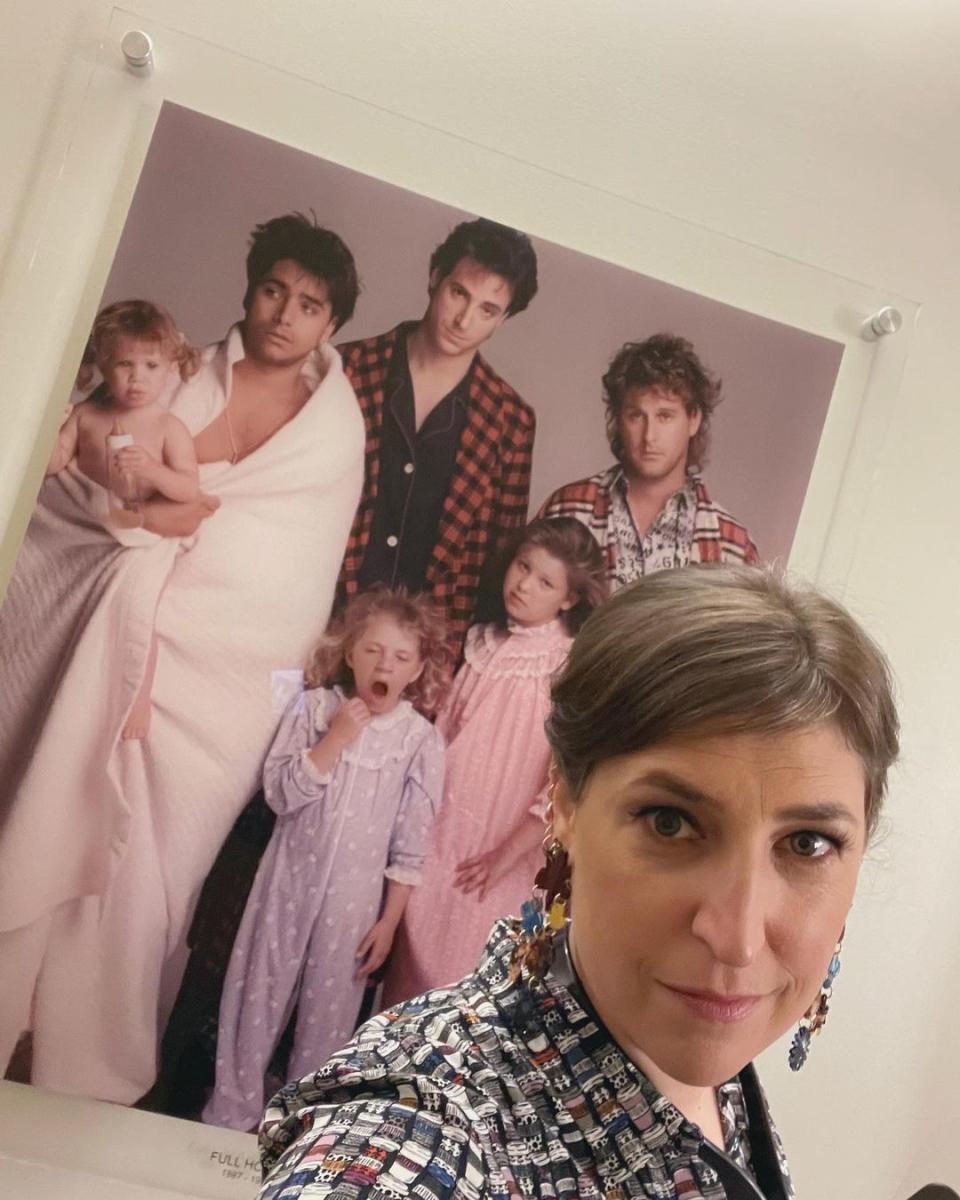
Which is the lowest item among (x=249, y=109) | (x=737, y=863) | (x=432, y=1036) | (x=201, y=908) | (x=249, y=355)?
(x=201, y=908)

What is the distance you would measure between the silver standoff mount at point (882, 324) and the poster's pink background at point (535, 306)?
0.06 m

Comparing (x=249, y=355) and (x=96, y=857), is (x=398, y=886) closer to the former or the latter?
(x=96, y=857)

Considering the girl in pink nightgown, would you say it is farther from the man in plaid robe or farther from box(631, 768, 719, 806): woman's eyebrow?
box(631, 768, 719, 806): woman's eyebrow

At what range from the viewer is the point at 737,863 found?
0.87m

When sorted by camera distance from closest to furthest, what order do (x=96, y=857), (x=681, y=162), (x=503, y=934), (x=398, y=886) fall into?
(x=503, y=934) → (x=96, y=857) → (x=398, y=886) → (x=681, y=162)

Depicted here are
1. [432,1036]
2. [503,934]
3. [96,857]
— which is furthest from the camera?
[96,857]

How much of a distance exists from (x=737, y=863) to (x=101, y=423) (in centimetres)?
103

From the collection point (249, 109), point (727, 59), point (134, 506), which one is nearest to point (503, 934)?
point (134, 506)

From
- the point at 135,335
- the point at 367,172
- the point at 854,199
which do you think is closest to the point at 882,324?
the point at 854,199

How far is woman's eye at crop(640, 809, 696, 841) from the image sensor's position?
0.89 m

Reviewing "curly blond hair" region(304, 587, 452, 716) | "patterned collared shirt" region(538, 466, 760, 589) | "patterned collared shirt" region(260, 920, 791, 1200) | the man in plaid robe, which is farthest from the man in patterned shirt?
"patterned collared shirt" region(260, 920, 791, 1200)

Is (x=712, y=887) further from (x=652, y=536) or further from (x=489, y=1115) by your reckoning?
(x=652, y=536)

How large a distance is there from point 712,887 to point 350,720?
2.72 ft

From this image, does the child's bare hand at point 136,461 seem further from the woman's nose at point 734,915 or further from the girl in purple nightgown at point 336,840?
the woman's nose at point 734,915
